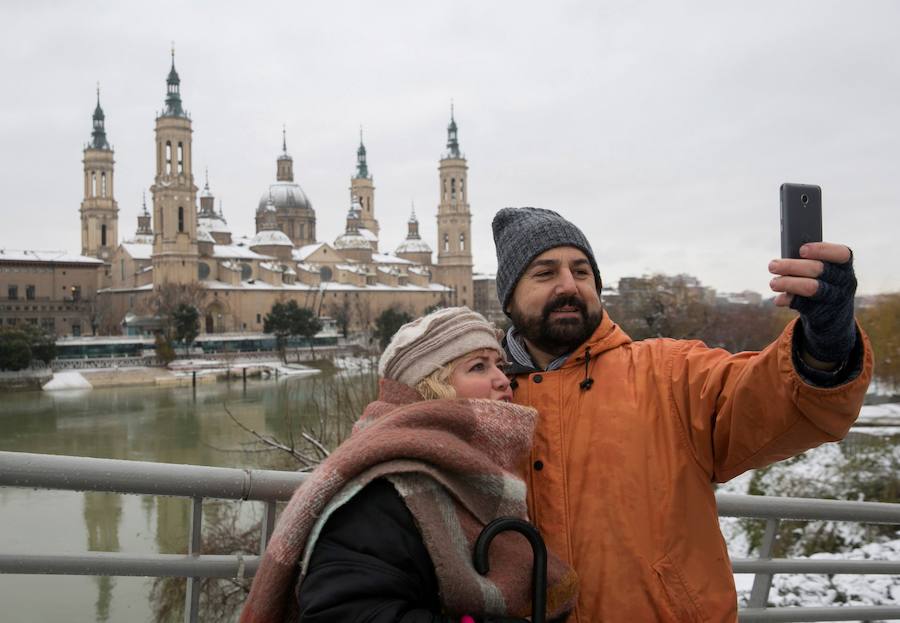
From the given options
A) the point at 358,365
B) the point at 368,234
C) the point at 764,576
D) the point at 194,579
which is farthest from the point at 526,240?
the point at 368,234

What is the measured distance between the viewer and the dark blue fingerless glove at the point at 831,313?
118 centimetres

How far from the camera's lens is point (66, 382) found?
26469mm

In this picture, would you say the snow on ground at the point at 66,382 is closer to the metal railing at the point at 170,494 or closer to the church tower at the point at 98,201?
the church tower at the point at 98,201

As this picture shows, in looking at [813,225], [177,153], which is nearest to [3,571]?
[813,225]

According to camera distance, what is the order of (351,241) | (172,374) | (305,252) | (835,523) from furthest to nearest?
(351,241) < (305,252) < (172,374) < (835,523)

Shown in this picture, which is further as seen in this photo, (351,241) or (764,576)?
(351,241)

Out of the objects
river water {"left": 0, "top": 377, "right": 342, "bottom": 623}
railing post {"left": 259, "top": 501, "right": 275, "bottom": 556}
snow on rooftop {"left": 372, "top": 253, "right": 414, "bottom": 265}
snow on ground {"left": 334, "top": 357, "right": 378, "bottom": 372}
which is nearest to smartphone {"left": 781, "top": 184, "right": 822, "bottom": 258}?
railing post {"left": 259, "top": 501, "right": 275, "bottom": 556}

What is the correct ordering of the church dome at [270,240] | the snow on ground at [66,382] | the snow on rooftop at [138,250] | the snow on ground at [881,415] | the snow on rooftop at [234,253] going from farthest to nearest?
the church dome at [270,240], the snow on rooftop at [234,253], the snow on rooftop at [138,250], the snow on ground at [66,382], the snow on ground at [881,415]

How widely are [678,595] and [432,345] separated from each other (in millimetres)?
643

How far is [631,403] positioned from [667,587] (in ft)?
1.12

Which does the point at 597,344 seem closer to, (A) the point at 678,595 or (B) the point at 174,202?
(A) the point at 678,595

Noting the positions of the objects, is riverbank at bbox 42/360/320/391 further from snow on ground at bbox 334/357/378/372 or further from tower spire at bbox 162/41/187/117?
tower spire at bbox 162/41/187/117

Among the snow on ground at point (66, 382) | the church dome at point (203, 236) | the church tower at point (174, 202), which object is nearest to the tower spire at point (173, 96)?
the church tower at point (174, 202)

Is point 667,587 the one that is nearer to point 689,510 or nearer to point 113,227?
point 689,510
